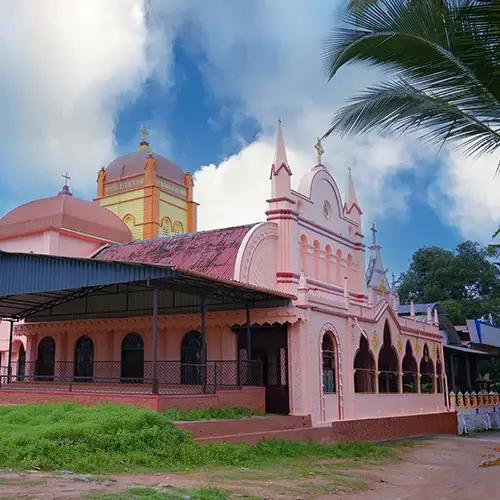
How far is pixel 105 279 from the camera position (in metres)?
14.9

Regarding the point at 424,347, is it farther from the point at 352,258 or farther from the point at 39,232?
the point at 39,232

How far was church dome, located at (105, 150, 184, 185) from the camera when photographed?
34.1m

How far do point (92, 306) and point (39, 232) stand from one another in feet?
18.3

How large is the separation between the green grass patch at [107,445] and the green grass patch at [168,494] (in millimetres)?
2122

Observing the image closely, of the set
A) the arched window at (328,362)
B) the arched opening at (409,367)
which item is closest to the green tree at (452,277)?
the arched opening at (409,367)

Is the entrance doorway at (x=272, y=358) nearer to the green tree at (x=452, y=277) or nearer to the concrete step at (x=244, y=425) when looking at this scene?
the concrete step at (x=244, y=425)

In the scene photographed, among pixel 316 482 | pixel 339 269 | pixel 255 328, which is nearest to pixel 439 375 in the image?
pixel 339 269

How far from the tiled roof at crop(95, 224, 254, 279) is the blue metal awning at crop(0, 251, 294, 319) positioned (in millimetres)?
1621

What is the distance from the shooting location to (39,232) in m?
25.5

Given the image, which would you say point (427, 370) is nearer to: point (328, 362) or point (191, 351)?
point (328, 362)

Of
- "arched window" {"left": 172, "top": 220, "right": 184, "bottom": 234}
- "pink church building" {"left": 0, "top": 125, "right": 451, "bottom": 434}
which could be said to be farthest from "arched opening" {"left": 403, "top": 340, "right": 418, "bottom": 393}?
"arched window" {"left": 172, "top": 220, "right": 184, "bottom": 234}

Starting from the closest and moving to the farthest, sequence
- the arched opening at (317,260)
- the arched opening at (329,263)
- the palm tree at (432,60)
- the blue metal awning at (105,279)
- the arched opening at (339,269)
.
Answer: the palm tree at (432,60) → the blue metal awning at (105,279) → the arched opening at (317,260) → the arched opening at (329,263) → the arched opening at (339,269)

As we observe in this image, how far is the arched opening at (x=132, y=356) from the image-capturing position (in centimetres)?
Answer: 2066

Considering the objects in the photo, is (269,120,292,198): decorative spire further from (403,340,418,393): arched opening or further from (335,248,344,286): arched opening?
(403,340,418,393): arched opening
